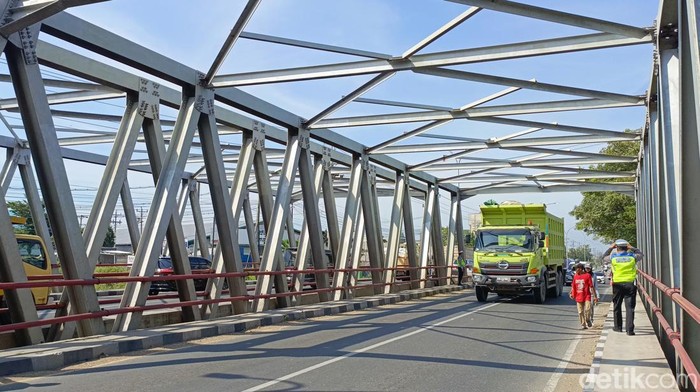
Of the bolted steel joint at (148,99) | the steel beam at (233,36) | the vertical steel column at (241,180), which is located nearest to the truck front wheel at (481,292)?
the vertical steel column at (241,180)

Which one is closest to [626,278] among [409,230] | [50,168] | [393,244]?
[50,168]

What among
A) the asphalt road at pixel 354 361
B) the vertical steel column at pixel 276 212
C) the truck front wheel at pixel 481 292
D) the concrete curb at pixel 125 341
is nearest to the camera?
the asphalt road at pixel 354 361

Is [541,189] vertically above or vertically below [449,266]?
above

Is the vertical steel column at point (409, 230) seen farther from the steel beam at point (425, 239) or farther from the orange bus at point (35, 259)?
the orange bus at point (35, 259)

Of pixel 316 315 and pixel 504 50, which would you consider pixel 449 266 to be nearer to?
pixel 316 315

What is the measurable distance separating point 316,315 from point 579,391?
9.40m

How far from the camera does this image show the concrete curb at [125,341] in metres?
8.16

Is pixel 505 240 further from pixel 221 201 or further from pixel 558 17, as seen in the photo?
pixel 558 17

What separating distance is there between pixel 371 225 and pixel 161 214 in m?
10.9

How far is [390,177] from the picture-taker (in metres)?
25.3

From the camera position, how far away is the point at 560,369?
346 inches

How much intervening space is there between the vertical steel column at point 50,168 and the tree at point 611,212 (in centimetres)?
3467

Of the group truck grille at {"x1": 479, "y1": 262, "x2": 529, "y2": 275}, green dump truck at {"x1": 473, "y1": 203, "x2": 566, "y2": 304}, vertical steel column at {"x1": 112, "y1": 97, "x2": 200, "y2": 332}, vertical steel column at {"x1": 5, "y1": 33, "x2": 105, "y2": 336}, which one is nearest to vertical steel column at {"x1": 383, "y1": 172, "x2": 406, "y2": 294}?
green dump truck at {"x1": 473, "y1": 203, "x2": 566, "y2": 304}

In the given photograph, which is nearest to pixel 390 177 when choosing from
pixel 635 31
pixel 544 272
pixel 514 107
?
pixel 544 272
